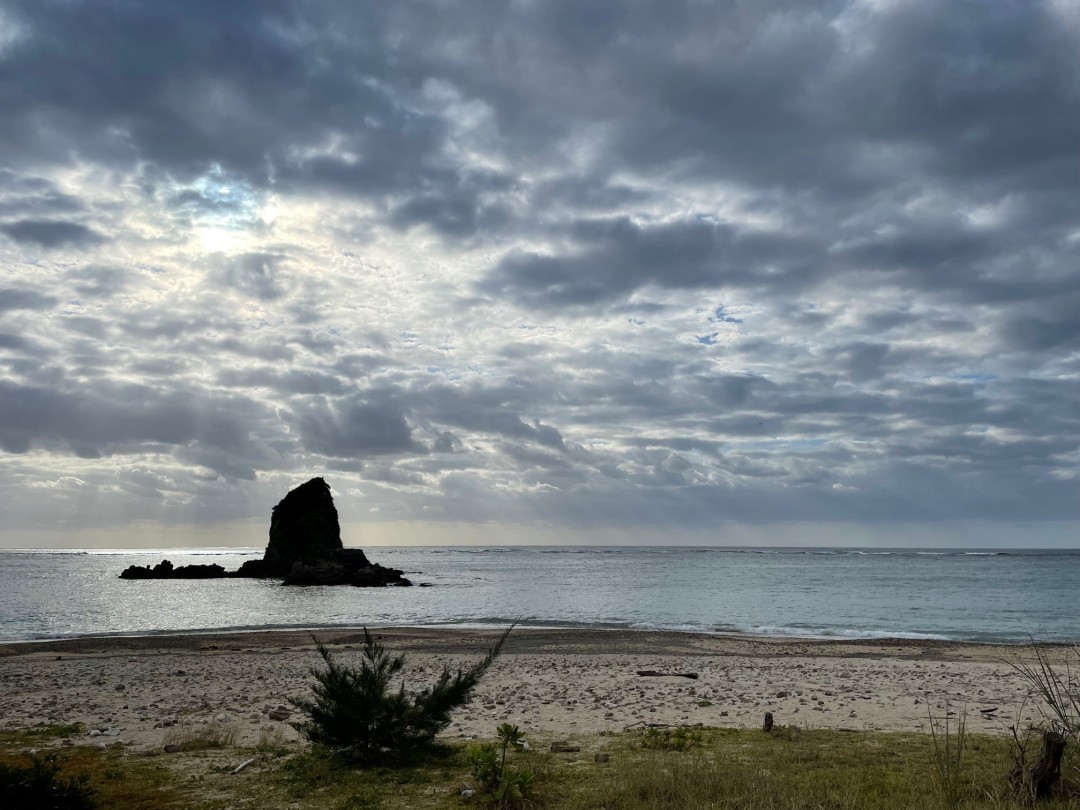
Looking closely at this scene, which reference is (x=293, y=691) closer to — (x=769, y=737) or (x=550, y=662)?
(x=550, y=662)

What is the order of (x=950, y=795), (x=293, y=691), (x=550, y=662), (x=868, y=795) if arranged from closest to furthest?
(x=950, y=795)
(x=868, y=795)
(x=293, y=691)
(x=550, y=662)

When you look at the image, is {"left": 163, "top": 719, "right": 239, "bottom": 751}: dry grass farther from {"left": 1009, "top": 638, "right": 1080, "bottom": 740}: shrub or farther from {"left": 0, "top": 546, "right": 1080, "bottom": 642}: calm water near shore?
{"left": 0, "top": 546, "right": 1080, "bottom": 642}: calm water near shore

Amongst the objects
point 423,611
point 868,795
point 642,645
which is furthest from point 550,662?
point 423,611

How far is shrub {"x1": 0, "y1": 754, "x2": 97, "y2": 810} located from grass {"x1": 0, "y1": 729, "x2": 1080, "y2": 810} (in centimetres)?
43

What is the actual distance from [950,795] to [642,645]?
23530 mm

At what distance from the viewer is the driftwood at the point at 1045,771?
715cm

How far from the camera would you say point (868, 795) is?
7.48 metres

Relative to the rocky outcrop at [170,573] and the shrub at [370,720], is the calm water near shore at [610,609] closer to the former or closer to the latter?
the shrub at [370,720]

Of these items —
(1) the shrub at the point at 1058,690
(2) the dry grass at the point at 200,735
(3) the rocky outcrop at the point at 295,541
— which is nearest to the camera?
(1) the shrub at the point at 1058,690

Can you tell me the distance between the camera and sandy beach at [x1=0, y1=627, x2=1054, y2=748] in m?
13.7

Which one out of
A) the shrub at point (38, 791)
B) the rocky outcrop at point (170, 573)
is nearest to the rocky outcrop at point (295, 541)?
the rocky outcrop at point (170, 573)

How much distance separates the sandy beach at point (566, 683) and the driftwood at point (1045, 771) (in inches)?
207

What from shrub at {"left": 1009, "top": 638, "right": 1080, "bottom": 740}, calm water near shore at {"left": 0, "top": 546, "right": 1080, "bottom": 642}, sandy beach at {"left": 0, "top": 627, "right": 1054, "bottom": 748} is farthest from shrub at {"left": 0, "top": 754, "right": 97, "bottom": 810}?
calm water near shore at {"left": 0, "top": 546, "right": 1080, "bottom": 642}

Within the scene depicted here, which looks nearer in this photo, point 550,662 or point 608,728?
point 608,728
